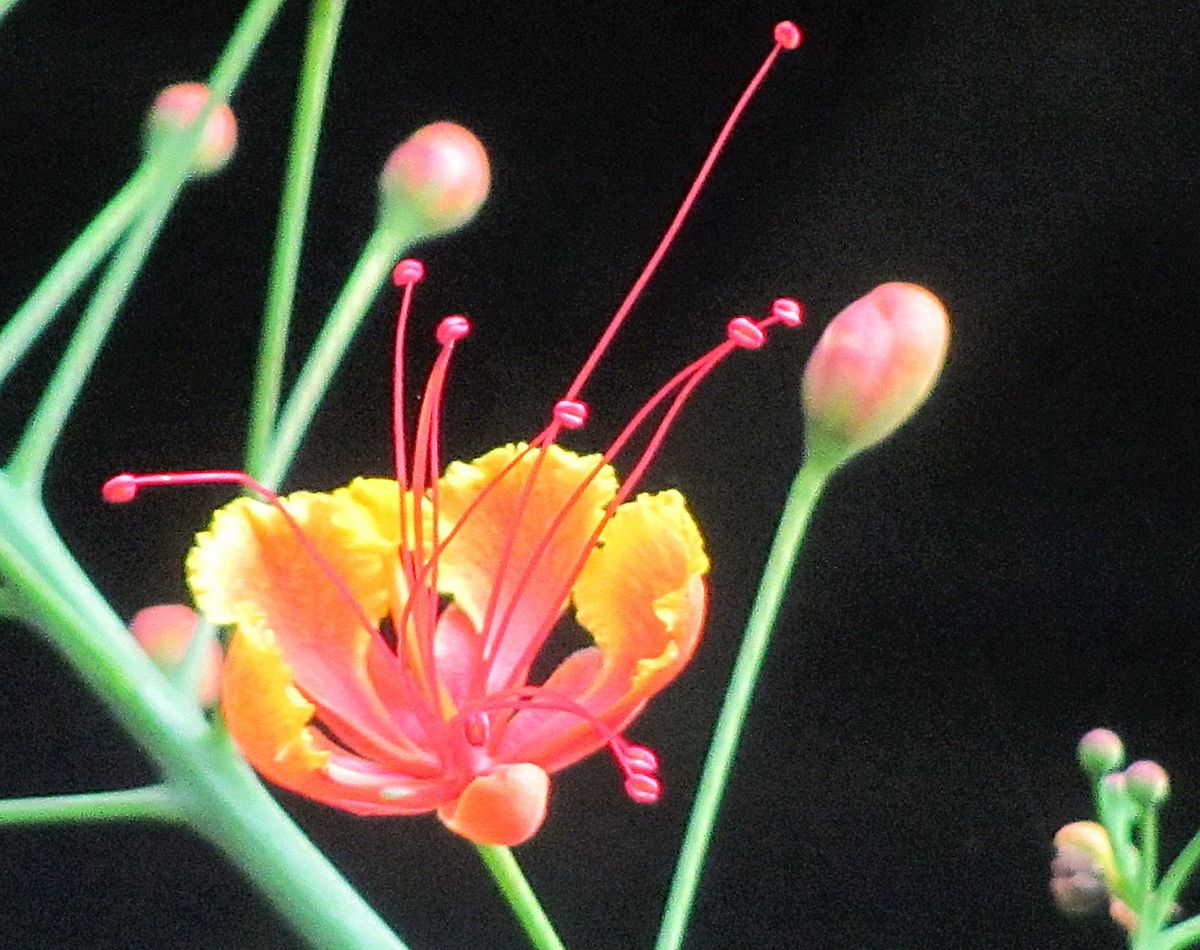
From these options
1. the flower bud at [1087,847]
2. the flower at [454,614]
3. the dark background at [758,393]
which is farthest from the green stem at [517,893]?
the dark background at [758,393]

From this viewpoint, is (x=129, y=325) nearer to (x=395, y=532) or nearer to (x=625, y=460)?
(x=625, y=460)

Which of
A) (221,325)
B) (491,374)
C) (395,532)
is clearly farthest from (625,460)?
(395,532)

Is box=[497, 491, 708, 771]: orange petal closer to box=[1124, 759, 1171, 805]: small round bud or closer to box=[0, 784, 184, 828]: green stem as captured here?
box=[0, 784, 184, 828]: green stem

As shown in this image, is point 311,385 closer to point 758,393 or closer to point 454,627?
point 454,627

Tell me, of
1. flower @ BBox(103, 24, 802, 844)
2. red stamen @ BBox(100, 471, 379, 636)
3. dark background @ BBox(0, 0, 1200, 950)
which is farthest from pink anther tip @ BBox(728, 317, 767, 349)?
dark background @ BBox(0, 0, 1200, 950)

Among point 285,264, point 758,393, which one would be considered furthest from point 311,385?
point 758,393

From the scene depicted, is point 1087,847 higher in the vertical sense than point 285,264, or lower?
lower
